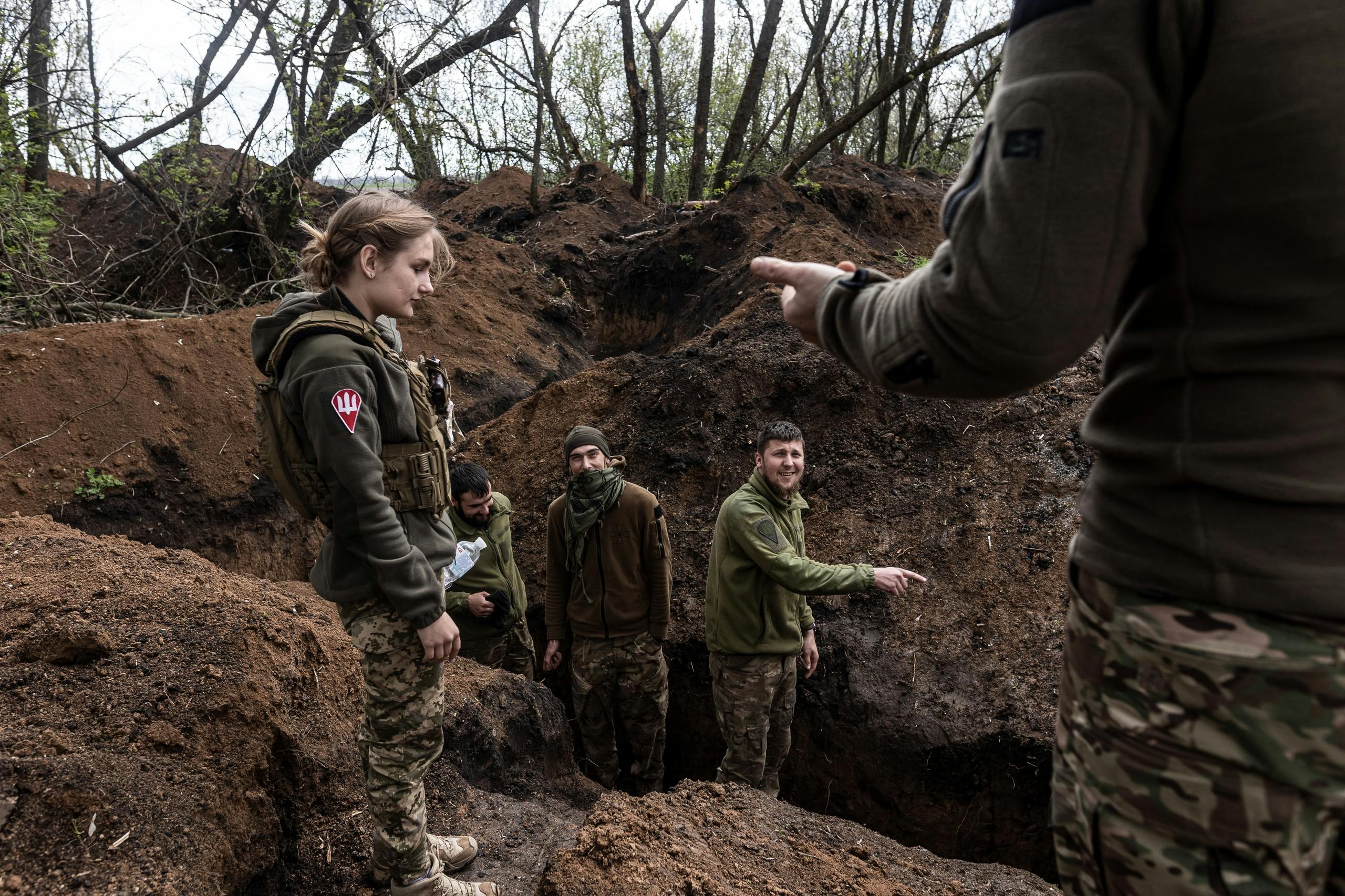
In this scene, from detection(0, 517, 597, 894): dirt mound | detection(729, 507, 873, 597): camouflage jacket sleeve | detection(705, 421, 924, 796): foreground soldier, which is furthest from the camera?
detection(705, 421, 924, 796): foreground soldier

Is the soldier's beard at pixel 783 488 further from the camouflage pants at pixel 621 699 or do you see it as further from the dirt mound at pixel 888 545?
the dirt mound at pixel 888 545

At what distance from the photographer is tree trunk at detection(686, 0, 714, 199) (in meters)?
14.1

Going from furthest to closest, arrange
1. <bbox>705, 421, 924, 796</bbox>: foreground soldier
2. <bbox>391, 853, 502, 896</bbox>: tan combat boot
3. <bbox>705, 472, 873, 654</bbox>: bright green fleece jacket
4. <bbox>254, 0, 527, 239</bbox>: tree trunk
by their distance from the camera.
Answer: <bbox>254, 0, 527, 239</bbox>: tree trunk < <bbox>705, 421, 924, 796</bbox>: foreground soldier < <bbox>705, 472, 873, 654</bbox>: bright green fleece jacket < <bbox>391, 853, 502, 896</bbox>: tan combat boot

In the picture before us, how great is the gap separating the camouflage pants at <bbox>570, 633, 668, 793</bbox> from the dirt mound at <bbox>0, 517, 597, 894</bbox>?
2.55 feet

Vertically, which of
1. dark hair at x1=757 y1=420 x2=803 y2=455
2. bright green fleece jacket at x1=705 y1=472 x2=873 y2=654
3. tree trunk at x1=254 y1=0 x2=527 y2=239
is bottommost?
bright green fleece jacket at x1=705 y1=472 x2=873 y2=654

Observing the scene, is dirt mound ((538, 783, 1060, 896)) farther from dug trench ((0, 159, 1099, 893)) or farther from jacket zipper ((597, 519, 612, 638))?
jacket zipper ((597, 519, 612, 638))

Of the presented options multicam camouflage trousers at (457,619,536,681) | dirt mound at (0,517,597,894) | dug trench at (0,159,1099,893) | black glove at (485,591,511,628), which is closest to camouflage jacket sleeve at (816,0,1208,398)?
dirt mound at (0,517,597,894)

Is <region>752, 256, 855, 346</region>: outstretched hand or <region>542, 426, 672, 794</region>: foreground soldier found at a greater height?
<region>752, 256, 855, 346</region>: outstretched hand

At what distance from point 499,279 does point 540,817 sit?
988 cm

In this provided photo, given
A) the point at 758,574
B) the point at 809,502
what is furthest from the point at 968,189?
the point at 809,502

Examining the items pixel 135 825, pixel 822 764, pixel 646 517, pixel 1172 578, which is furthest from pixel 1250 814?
pixel 822 764

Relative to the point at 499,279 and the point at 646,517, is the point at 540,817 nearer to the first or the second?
the point at 646,517

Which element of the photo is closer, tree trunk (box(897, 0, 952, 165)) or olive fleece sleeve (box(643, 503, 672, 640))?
olive fleece sleeve (box(643, 503, 672, 640))

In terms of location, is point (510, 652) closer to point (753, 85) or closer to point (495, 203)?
point (753, 85)
